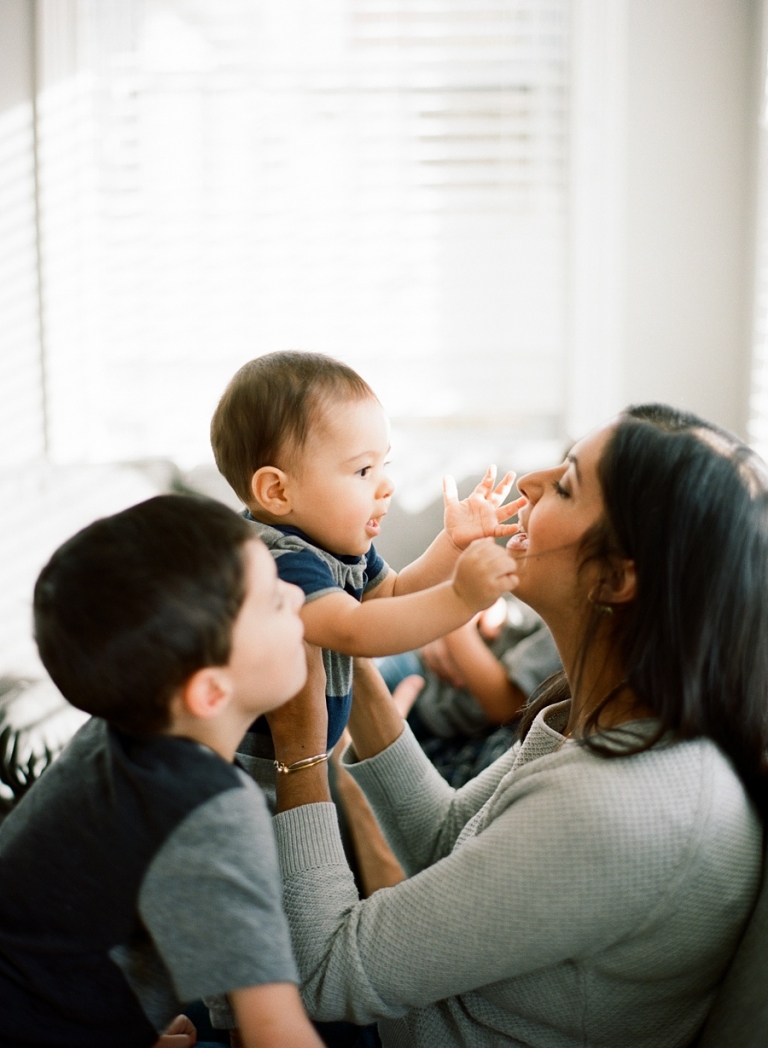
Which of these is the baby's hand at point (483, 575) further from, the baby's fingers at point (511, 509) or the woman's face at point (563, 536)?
the baby's fingers at point (511, 509)

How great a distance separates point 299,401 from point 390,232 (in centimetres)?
216

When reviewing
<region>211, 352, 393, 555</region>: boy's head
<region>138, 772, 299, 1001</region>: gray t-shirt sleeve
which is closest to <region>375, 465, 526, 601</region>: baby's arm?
<region>211, 352, 393, 555</region>: boy's head

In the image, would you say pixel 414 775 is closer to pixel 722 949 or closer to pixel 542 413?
pixel 722 949

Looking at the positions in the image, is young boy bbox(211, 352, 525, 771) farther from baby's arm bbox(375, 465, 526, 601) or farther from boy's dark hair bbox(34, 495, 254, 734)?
boy's dark hair bbox(34, 495, 254, 734)

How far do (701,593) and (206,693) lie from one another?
1.57ft

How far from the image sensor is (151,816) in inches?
32.0

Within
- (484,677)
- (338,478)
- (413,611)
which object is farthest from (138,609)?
(484,677)

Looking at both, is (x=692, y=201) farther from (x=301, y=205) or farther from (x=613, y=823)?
(x=613, y=823)

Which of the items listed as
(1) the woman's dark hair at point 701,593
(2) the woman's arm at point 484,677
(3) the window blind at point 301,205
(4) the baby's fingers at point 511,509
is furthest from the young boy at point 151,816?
(3) the window blind at point 301,205

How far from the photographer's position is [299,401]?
1.21 m

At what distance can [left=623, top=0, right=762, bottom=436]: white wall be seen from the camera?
9.67ft

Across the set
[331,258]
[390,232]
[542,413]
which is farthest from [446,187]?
[542,413]

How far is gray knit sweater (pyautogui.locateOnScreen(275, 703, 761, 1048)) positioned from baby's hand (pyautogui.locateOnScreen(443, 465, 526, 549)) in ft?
1.14

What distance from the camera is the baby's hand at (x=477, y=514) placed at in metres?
1.27
